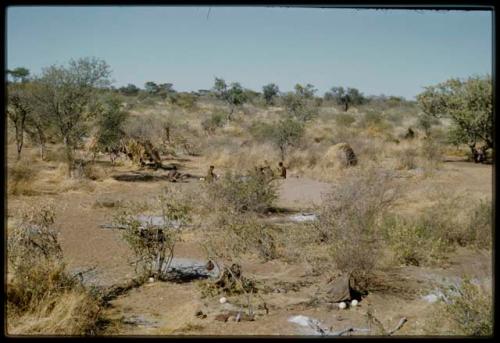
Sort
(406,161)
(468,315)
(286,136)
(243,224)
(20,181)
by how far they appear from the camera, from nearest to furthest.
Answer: (468,315), (243,224), (20,181), (406,161), (286,136)

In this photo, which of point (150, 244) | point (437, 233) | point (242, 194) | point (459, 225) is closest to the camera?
point (150, 244)

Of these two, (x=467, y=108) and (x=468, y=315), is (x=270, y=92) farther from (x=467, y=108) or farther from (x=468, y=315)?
(x=468, y=315)

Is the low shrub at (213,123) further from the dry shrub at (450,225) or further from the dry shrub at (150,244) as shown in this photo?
the dry shrub at (150,244)

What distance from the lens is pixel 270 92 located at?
5562cm

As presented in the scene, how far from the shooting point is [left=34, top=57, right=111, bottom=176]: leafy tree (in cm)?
1670

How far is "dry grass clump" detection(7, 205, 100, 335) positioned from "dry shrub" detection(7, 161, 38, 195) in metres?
7.61

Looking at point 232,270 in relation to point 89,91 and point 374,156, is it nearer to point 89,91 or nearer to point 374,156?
point 89,91

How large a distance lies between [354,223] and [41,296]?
4527 mm

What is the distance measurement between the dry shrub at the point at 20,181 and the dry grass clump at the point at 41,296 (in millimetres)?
7610

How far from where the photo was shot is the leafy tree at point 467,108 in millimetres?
18219

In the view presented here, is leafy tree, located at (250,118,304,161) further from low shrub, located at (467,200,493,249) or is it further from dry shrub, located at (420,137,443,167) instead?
low shrub, located at (467,200,493,249)

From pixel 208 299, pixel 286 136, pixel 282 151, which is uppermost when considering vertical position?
pixel 286 136

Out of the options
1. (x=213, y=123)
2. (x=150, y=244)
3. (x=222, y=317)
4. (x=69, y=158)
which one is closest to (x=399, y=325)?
(x=222, y=317)

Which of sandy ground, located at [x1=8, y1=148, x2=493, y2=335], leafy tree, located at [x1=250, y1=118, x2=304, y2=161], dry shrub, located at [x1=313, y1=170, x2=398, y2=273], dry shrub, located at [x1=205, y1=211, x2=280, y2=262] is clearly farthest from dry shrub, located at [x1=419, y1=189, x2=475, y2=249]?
leafy tree, located at [x1=250, y1=118, x2=304, y2=161]
